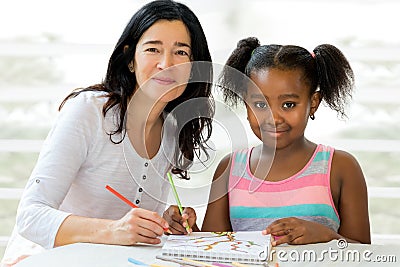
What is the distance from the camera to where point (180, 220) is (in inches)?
51.1

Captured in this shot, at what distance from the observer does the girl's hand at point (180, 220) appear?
4.18 feet

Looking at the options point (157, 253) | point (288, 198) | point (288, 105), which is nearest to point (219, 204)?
point (288, 198)

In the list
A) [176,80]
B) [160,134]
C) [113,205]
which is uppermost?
[176,80]

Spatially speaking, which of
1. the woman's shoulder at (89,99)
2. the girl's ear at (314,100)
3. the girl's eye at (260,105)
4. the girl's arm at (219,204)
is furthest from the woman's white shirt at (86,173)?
the girl's ear at (314,100)

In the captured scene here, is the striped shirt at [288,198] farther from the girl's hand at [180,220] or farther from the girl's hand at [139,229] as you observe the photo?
the girl's hand at [139,229]

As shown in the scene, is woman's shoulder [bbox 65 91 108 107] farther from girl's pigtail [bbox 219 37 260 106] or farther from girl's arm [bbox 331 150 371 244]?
girl's arm [bbox 331 150 371 244]

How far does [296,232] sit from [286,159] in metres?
0.29

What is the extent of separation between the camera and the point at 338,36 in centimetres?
225

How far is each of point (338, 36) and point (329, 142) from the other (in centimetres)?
36

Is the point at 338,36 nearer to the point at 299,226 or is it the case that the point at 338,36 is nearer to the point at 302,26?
the point at 302,26

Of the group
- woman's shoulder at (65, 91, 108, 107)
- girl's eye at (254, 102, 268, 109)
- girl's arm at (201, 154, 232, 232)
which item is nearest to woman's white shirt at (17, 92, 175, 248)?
woman's shoulder at (65, 91, 108, 107)

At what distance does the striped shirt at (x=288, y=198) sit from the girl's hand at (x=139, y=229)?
33 centimetres

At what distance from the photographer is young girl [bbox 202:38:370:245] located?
1.43 metres

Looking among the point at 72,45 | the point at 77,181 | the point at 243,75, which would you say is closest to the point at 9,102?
the point at 72,45
